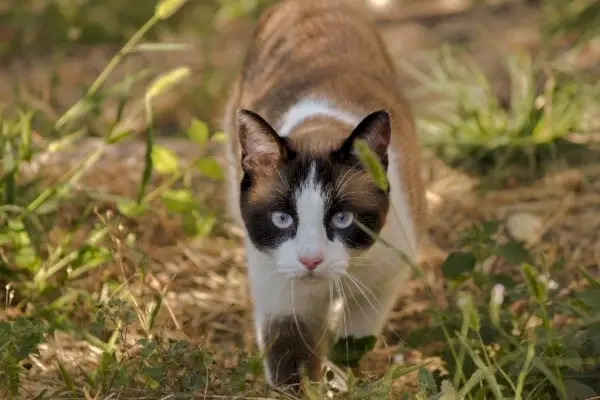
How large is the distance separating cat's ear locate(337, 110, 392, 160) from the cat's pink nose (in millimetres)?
293

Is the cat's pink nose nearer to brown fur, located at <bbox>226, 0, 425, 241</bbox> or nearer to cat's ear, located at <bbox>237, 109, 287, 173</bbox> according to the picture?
cat's ear, located at <bbox>237, 109, 287, 173</bbox>

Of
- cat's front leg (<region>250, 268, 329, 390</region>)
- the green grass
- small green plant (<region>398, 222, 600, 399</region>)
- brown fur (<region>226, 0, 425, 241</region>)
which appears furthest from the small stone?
cat's front leg (<region>250, 268, 329, 390</region>)

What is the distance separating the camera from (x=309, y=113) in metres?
2.51

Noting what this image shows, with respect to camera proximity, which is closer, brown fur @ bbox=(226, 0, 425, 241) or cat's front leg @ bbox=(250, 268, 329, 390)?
cat's front leg @ bbox=(250, 268, 329, 390)

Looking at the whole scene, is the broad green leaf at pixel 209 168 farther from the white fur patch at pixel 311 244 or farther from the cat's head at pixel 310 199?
the white fur patch at pixel 311 244

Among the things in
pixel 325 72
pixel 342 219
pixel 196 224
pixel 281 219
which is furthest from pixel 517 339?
pixel 196 224

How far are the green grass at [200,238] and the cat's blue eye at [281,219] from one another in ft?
1.03

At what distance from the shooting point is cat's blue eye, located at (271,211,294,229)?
6.86 feet

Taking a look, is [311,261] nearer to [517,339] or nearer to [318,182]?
[318,182]

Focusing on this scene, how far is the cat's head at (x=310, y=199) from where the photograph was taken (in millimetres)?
2037

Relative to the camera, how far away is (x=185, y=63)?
16.2 feet

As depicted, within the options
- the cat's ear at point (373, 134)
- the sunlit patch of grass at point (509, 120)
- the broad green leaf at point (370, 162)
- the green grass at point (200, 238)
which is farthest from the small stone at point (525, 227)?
the broad green leaf at point (370, 162)

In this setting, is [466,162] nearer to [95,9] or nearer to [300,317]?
[300,317]

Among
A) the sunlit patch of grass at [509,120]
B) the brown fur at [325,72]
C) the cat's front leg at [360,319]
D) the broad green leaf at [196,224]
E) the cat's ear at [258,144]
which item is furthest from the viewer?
the sunlit patch of grass at [509,120]
